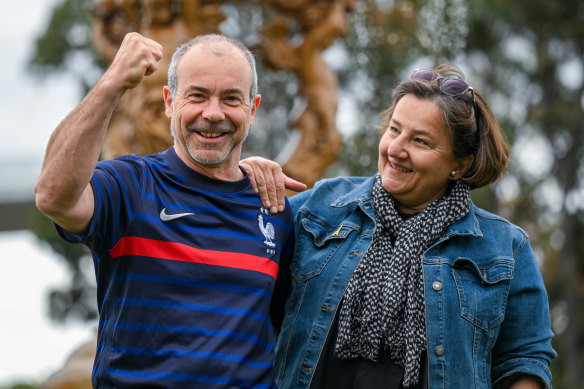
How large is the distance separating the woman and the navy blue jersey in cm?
36

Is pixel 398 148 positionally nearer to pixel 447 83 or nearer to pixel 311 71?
pixel 447 83

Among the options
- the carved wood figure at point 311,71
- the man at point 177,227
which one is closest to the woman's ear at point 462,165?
the man at point 177,227

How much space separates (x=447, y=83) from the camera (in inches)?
119

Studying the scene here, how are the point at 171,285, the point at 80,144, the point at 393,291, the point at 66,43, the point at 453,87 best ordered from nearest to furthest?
the point at 80,144
the point at 171,285
the point at 393,291
the point at 453,87
the point at 66,43

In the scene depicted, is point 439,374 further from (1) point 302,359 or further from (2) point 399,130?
(2) point 399,130

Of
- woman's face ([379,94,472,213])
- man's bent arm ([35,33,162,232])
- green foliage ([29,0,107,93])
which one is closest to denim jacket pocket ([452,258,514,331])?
woman's face ([379,94,472,213])

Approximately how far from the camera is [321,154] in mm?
6730

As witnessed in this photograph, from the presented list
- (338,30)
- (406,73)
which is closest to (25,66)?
(406,73)

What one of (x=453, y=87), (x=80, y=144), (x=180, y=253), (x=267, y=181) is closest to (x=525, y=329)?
(x=453, y=87)

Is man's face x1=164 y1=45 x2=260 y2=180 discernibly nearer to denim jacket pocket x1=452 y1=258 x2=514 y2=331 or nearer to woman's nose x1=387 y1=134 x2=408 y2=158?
woman's nose x1=387 y1=134 x2=408 y2=158

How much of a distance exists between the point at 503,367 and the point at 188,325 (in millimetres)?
1159

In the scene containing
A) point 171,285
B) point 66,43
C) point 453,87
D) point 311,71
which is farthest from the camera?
point 66,43

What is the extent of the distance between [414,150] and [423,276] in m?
0.44

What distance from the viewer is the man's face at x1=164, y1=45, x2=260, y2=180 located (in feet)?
8.63
